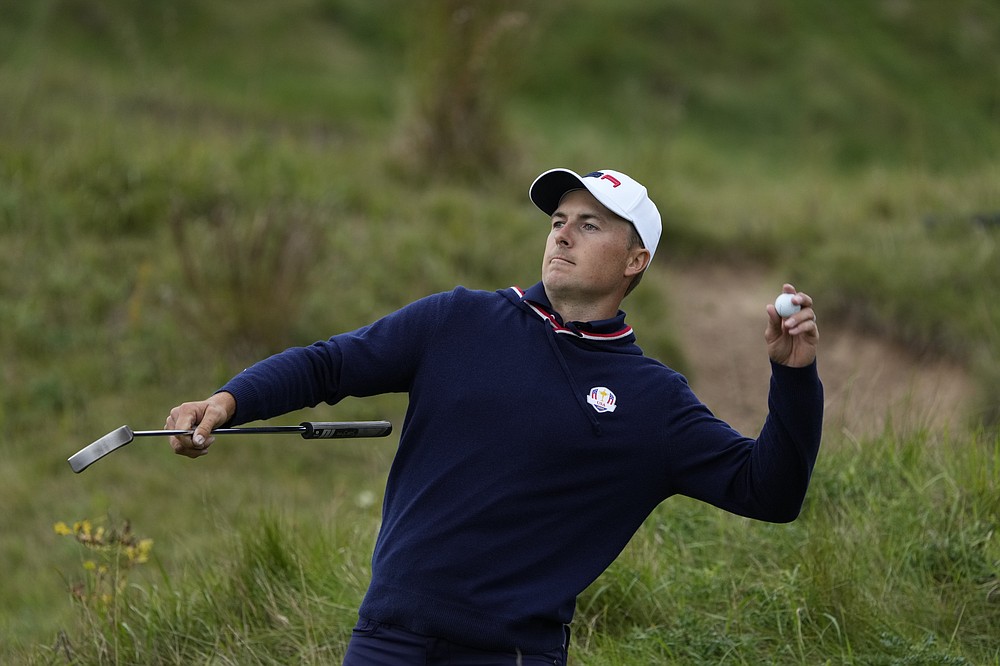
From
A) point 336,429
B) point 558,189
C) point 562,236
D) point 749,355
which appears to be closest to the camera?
point 336,429

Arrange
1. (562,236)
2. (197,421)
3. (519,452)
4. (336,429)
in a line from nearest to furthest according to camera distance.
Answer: (197,421)
(519,452)
(336,429)
(562,236)

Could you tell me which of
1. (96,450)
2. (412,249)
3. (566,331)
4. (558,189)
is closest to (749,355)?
(412,249)

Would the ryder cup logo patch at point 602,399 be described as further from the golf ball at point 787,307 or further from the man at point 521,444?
the golf ball at point 787,307

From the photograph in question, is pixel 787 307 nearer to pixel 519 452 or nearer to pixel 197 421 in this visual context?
pixel 519 452

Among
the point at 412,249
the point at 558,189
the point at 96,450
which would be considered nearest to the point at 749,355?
the point at 412,249

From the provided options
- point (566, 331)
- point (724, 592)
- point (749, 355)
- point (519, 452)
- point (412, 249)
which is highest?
point (566, 331)

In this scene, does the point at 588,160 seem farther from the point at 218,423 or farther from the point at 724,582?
the point at 218,423

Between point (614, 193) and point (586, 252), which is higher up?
point (614, 193)

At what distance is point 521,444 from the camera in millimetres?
3383

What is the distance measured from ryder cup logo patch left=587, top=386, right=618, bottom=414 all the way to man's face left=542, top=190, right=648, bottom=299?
0.32 meters

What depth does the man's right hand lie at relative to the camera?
3189 mm

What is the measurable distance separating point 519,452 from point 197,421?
82cm

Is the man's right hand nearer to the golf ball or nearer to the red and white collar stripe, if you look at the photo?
the red and white collar stripe

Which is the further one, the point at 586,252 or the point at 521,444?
the point at 586,252
